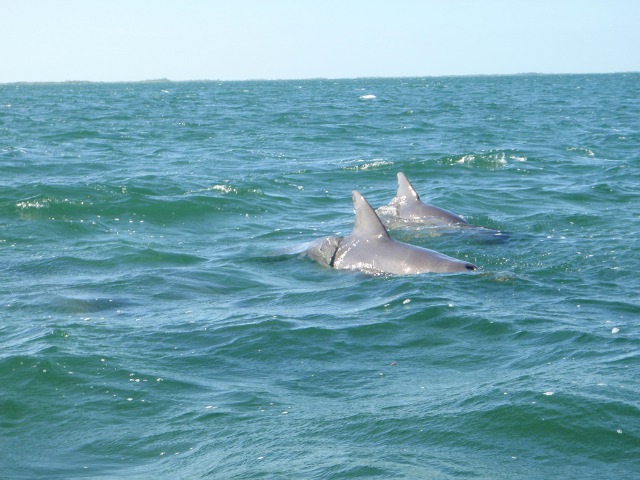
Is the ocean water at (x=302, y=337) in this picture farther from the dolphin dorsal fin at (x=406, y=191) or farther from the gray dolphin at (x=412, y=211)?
the dolphin dorsal fin at (x=406, y=191)

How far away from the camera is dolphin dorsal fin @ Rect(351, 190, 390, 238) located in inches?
479

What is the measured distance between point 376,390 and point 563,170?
17.2 m

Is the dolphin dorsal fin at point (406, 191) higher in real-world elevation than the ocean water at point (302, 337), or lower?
higher

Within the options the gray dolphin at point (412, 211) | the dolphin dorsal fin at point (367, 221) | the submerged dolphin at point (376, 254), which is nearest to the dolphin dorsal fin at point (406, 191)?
the gray dolphin at point (412, 211)

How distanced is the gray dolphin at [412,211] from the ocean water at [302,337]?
63 cm

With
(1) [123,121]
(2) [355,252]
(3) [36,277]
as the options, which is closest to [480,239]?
(2) [355,252]

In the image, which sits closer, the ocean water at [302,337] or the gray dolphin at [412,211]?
the ocean water at [302,337]

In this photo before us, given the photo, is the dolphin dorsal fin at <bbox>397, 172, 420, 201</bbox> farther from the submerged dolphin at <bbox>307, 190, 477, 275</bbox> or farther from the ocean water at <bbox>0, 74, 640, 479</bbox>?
the submerged dolphin at <bbox>307, 190, 477, 275</bbox>

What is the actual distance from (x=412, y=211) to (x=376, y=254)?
11.0 ft

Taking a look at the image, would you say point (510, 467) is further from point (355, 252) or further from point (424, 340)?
point (355, 252)

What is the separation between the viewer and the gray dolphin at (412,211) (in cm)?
1495

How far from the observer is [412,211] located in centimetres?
1530

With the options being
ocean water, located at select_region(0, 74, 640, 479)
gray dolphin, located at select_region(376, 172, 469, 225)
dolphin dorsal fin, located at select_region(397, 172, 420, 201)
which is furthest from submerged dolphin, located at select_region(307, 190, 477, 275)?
dolphin dorsal fin, located at select_region(397, 172, 420, 201)

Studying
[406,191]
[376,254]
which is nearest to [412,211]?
[406,191]
